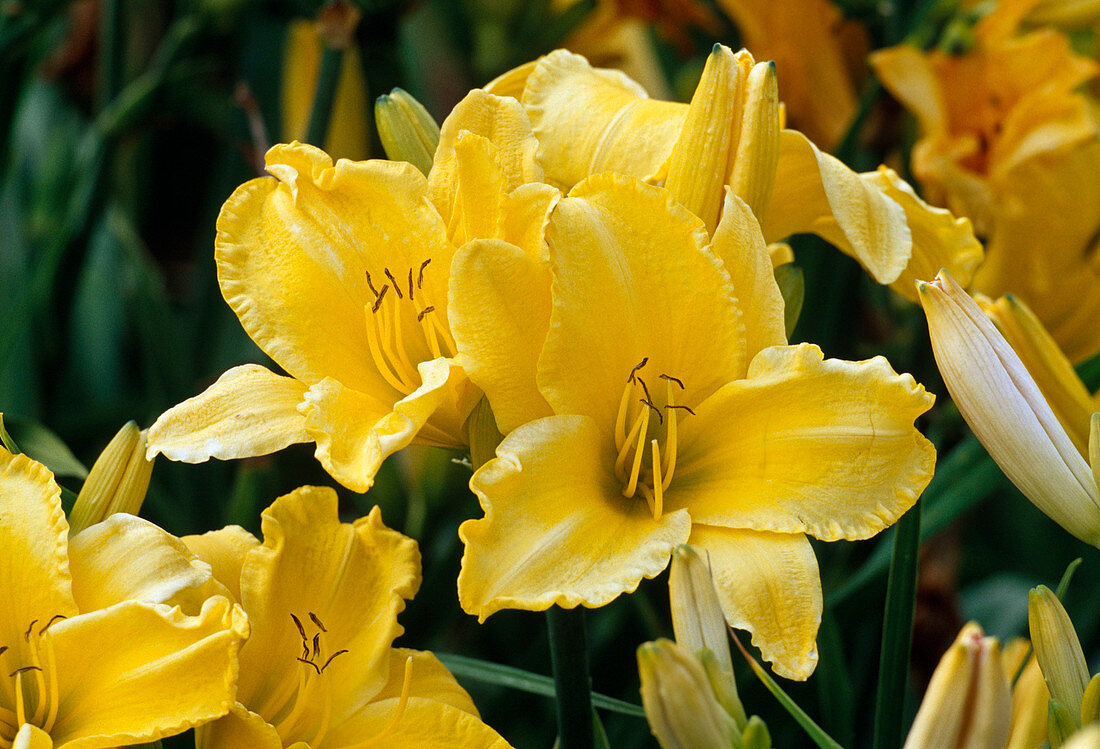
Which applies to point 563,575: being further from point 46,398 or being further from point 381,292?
point 46,398

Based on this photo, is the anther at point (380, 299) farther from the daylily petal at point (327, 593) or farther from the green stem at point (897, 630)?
the green stem at point (897, 630)

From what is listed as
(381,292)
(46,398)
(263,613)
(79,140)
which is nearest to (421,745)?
(263,613)

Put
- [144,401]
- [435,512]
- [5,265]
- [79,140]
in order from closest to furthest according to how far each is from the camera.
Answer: [435,512] < [144,401] < [5,265] < [79,140]

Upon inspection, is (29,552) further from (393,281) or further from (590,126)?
(590,126)

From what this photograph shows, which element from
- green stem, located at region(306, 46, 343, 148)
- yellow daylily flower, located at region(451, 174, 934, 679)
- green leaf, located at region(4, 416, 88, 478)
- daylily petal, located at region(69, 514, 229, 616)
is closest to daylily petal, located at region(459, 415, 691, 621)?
yellow daylily flower, located at region(451, 174, 934, 679)

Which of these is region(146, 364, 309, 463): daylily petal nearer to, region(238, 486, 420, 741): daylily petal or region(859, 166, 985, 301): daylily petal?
region(238, 486, 420, 741): daylily petal
